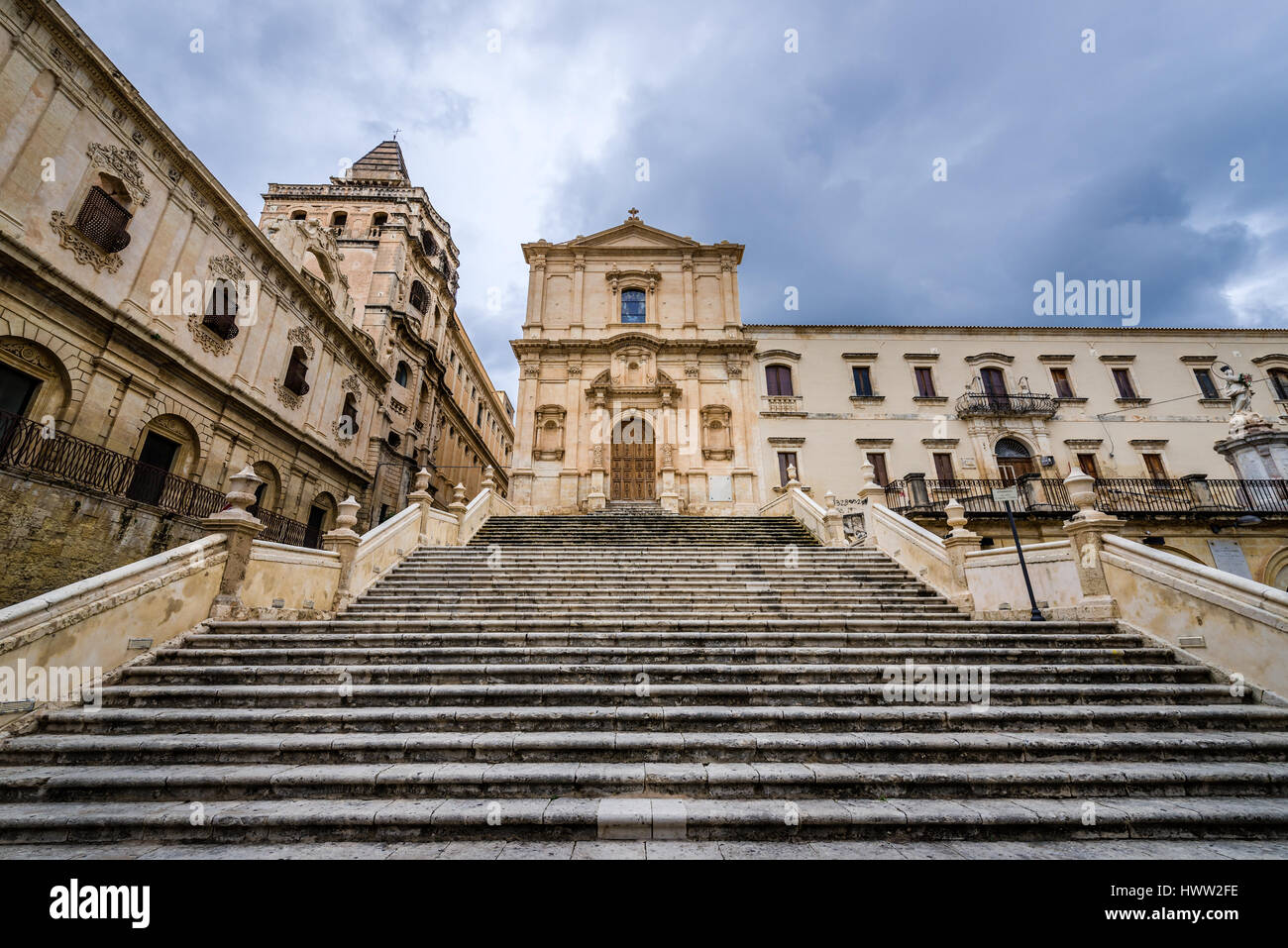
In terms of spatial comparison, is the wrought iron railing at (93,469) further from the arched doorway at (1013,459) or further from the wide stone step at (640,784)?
the arched doorway at (1013,459)

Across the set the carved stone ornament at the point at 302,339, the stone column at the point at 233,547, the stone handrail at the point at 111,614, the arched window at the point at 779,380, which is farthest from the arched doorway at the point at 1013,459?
the carved stone ornament at the point at 302,339

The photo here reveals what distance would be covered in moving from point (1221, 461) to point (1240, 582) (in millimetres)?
20347

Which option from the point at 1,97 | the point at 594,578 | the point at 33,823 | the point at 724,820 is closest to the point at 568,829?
the point at 724,820

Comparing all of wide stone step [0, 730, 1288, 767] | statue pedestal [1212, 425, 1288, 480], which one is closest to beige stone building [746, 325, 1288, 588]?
statue pedestal [1212, 425, 1288, 480]

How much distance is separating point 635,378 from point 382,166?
2369 centimetres

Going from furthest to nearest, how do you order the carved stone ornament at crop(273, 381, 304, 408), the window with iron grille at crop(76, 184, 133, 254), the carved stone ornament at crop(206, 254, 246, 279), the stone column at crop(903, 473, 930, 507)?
1. the stone column at crop(903, 473, 930, 507)
2. the carved stone ornament at crop(273, 381, 304, 408)
3. the carved stone ornament at crop(206, 254, 246, 279)
4. the window with iron grille at crop(76, 184, 133, 254)

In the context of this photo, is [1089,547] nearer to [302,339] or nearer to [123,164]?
[123,164]

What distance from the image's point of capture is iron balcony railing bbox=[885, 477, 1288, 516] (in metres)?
15.1

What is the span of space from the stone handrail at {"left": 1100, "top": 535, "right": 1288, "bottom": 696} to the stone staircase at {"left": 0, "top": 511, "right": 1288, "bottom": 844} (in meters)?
0.31

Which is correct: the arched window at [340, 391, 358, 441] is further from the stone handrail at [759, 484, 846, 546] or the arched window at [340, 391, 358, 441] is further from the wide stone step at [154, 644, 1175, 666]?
the stone handrail at [759, 484, 846, 546]

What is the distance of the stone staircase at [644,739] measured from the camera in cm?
316
